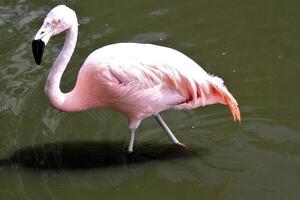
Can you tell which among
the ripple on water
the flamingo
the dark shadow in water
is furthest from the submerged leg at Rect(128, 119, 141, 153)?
the ripple on water

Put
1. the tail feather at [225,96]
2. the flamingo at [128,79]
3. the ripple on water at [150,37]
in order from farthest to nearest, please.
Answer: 1. the ripple on water at [150,37]
2. the tail feather at [225,96]
3. the flamingo at [128,79]

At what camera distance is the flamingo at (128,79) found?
4520 mm

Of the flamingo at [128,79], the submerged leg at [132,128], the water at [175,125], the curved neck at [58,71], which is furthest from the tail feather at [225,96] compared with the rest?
the curved neck at [58,71]

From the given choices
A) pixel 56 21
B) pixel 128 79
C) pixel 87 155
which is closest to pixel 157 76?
pixel 128 79

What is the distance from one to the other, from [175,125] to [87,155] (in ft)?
2.62

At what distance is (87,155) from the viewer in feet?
16.7

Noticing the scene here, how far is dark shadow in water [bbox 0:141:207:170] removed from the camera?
16.3 feet

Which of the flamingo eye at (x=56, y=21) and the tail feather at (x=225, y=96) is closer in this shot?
the flamingo eye at (x=56, y=21)

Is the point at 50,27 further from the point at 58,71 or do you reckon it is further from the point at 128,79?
the point at 128,79

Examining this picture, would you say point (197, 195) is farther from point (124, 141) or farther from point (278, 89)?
point (278, 89)

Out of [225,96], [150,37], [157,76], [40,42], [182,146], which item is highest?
[40,42]

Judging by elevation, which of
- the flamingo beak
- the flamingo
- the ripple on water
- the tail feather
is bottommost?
the ripple on water

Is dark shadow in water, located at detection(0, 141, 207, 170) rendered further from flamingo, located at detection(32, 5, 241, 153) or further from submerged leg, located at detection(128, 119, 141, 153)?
flamingo, located at detection(32, 5, 241, 153)

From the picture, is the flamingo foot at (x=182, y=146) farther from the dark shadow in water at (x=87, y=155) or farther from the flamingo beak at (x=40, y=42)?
the flamingo beak at (x=40, y=42)
